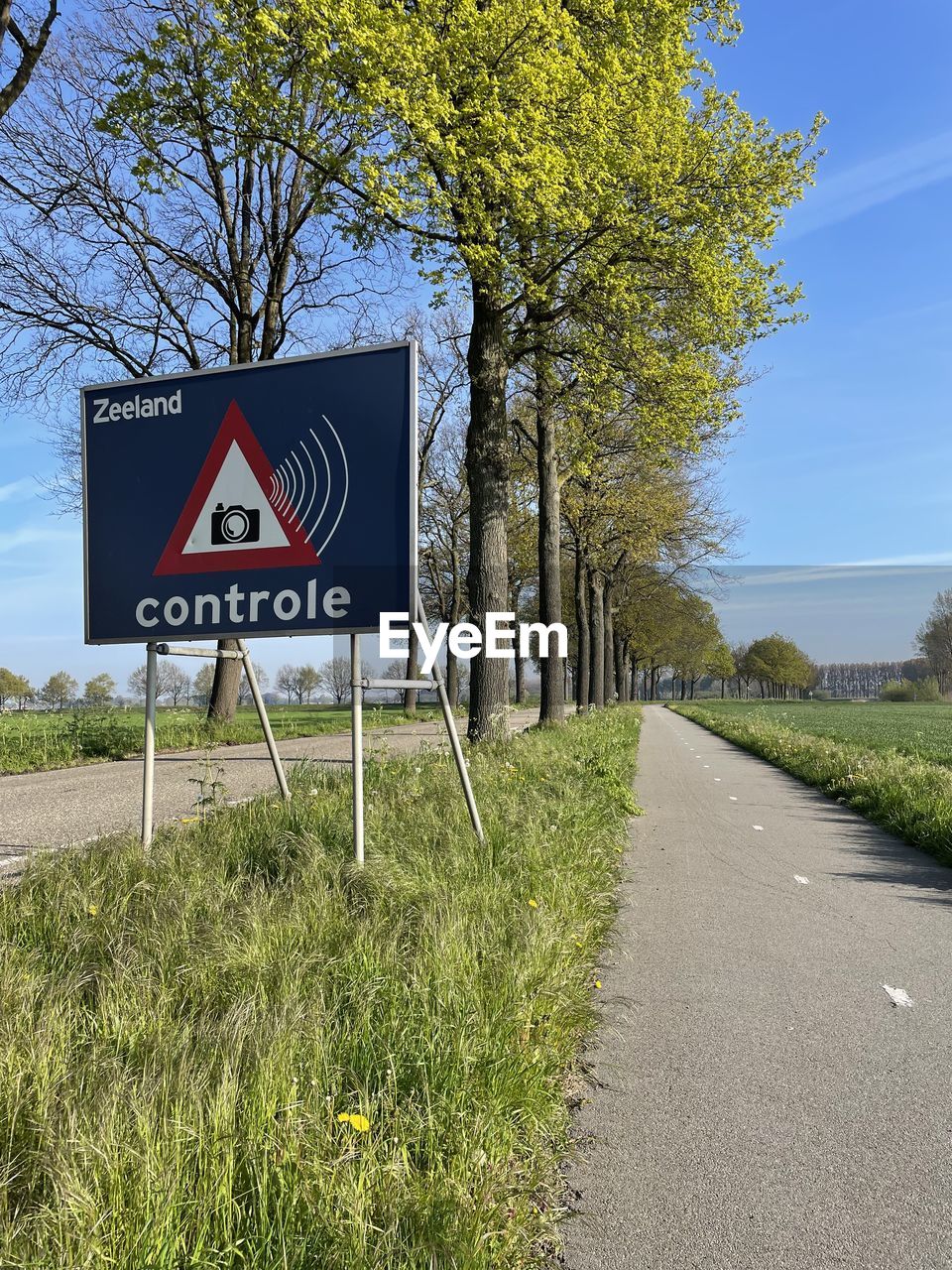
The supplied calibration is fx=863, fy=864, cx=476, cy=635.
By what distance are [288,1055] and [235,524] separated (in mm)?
4252

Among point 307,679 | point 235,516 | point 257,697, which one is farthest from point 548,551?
point 307,679

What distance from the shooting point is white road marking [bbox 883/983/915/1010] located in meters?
4.23

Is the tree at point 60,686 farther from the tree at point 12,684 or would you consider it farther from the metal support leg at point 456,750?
the metal support leg at point 456,750

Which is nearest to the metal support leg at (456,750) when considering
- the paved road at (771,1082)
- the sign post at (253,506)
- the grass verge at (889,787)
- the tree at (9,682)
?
the sign post at (253,506)

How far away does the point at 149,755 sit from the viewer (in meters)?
6.20

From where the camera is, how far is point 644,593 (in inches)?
1907

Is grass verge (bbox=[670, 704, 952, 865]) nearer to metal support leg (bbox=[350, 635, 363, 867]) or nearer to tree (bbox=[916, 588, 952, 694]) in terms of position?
metal support leg (bbox=[350, 635, 363, 867])

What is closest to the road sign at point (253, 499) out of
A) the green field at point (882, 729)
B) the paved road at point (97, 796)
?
the paved road at point (97, 796)

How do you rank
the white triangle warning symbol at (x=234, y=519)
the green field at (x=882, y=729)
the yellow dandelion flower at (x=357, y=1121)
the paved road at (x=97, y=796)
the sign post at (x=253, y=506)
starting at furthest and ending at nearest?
the green field at (x=882, y=729) < the paved road at (x=97, y=796) < the white triangle warning symbol at (x=234, y=519) < the sign post at (x=253, y=506) < the yellow dandelion flower at (x=357, y=1121)

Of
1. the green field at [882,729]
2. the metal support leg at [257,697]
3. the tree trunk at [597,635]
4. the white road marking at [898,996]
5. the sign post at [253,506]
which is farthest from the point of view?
the tree trunk at [597,635]

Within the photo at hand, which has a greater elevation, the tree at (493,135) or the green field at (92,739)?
the tree at (493,135)

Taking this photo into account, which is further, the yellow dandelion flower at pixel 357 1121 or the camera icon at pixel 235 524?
the camera icon at pixel 235 524

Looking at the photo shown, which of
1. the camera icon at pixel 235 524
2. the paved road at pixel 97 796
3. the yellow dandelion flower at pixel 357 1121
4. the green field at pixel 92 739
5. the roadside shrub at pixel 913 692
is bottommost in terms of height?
the roadside shrub at pixel 913 692

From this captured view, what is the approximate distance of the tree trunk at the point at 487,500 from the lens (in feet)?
→ 42.3
